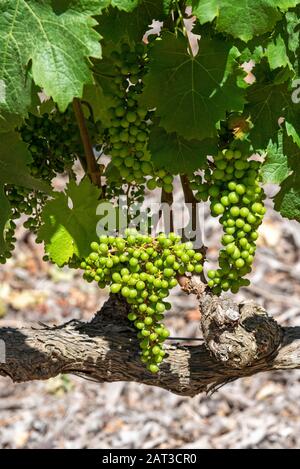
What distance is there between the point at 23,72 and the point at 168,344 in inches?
37.9

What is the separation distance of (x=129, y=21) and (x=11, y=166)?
0.43 metres

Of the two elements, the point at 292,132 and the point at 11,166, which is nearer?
the point at 292,132

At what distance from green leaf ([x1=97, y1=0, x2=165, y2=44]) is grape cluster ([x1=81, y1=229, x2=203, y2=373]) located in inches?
17.1

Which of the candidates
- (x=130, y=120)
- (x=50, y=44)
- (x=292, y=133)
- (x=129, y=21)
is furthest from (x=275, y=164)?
(x=50, y=44)

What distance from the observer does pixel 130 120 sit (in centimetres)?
180

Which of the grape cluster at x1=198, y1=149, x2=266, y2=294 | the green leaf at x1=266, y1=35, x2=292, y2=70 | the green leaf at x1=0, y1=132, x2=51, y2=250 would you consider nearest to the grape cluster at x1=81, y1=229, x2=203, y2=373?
the grape cluster at x1=198, y1=149, x2=266, y2=294

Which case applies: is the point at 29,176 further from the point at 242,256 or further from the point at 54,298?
the point at 54,298

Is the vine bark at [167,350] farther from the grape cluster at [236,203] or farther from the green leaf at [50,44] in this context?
the green leaf at [50,44]

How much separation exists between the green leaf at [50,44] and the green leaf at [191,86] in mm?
195

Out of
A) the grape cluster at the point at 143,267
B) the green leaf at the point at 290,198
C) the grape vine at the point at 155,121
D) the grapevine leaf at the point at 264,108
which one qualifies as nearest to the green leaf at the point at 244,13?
the grape vine at the point at 155,121

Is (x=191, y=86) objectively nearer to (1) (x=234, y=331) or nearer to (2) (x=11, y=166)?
(2) (x=11, y=166)

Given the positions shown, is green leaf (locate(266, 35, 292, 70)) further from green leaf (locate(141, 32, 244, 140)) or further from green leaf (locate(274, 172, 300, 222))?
green leaf (locate(274, 172, 300, 222))

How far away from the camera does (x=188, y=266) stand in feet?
6.21

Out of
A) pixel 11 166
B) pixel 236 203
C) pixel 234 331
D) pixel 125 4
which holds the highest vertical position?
pixel 125 4
